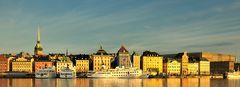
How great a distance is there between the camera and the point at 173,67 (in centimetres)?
18575

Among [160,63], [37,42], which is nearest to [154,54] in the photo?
[160,63]

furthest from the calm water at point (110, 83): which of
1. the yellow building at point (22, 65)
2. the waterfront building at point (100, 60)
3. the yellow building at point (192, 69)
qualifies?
the yellow building at point (192, 69)

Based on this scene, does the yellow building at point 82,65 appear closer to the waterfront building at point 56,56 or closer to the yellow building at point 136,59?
the waterfront building at point 56,56

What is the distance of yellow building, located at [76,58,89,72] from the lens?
547 feet

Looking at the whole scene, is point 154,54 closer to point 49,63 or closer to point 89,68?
point 89,68

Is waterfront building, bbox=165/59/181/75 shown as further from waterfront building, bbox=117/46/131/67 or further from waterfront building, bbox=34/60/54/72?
waterfront building, bbox=34/60/54/72

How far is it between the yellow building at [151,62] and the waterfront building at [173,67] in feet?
12.9

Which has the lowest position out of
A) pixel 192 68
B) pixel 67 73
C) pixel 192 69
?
pixel 192 69

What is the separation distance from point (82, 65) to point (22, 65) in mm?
21059

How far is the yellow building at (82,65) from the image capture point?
167m

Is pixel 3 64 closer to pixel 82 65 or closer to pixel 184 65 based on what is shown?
pixel 82 65

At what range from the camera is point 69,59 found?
165250 millimetres

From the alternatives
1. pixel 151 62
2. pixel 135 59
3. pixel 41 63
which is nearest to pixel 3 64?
pixel 41 63

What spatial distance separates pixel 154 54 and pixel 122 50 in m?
14.2
